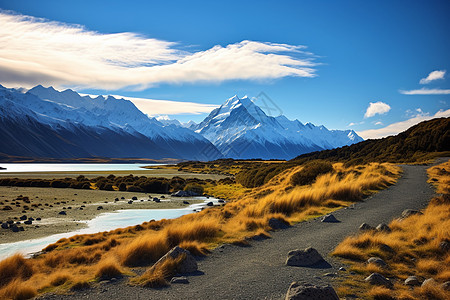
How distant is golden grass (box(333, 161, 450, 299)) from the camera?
6.60m

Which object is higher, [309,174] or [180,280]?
[309,174]

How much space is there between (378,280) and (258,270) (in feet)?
8.93

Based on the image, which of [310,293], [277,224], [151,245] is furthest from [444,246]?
[151,245]

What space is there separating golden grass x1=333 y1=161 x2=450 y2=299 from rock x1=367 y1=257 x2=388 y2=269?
0.15 m

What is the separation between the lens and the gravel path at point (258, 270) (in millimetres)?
6926

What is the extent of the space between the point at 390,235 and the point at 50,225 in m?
A: 22.5

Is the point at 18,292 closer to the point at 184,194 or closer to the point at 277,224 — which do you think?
the point at 277,224

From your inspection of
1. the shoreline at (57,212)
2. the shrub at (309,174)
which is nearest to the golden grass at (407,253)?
the shrub at (309,174)

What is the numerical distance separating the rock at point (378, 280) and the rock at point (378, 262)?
3.17 feet

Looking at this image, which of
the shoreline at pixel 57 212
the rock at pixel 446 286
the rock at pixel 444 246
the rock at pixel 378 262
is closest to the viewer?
the rock at pixel 446 286

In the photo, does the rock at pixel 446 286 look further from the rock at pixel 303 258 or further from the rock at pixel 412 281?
the rock at pixel 303 258

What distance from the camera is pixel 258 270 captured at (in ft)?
27.0

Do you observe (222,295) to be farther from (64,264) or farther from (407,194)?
(407,194)

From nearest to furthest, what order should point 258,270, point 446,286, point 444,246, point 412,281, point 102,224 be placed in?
point 446,286
point 412,281
point 258,270
point 444,246
point 102,224
